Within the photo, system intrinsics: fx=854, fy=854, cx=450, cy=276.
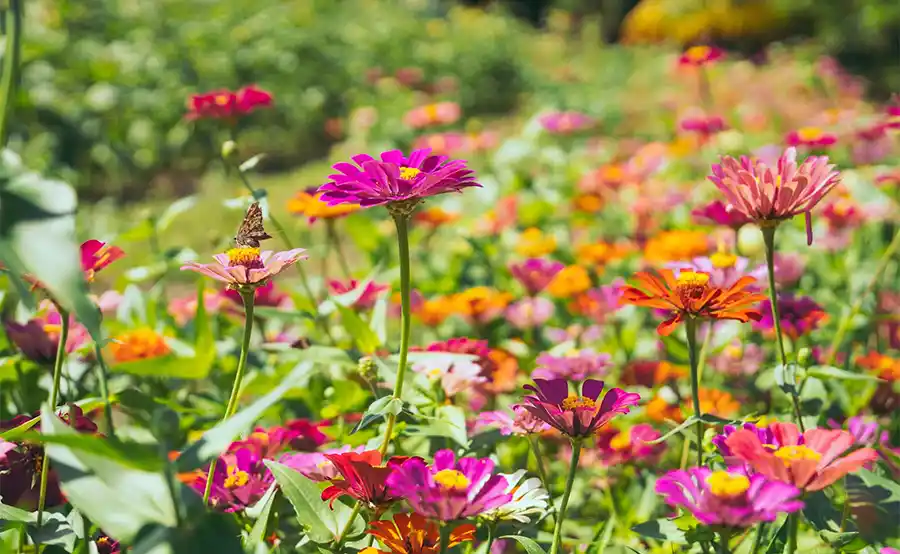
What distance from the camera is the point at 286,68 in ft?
16.4

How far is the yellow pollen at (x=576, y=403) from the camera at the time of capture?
748 mm

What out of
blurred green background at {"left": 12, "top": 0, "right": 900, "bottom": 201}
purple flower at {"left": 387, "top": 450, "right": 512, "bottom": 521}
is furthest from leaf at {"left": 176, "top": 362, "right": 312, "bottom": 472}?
blurred green background at {"left": 12, "top": 0, "right": 900, "bottom": 201}

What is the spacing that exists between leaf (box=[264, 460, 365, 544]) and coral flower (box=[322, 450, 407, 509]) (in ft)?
0.12

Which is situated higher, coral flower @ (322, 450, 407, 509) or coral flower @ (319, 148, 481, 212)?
coral flower @ (319, 148, 481, 212)

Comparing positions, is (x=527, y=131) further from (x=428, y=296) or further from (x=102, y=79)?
(x=102, y=79)

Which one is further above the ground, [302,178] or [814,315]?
[814,315]

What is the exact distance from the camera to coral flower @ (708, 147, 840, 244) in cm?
77

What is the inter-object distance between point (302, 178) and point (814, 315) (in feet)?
10.7

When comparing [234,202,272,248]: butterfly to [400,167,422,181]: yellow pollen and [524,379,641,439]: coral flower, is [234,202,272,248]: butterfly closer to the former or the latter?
[400,167,422,181]: yellow pollen

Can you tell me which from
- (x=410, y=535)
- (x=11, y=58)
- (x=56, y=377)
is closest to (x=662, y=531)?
(x=410, y=535)

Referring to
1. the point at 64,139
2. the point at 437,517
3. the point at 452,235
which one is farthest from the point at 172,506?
the point at 64,139

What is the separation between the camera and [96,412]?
127 centimetres

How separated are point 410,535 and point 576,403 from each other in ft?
0.61

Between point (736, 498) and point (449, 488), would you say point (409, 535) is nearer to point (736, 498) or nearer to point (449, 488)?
point (449, 488)
